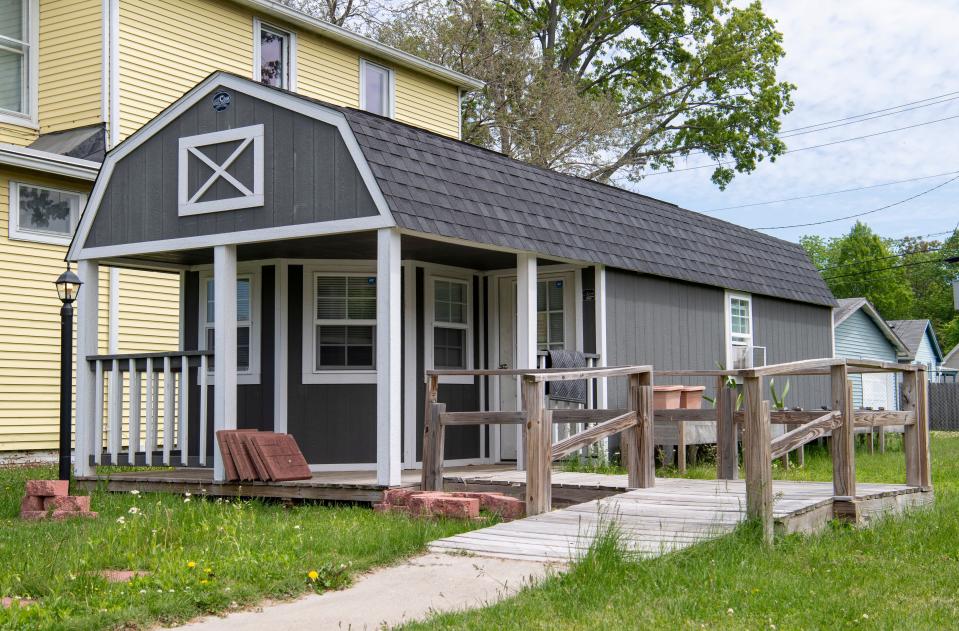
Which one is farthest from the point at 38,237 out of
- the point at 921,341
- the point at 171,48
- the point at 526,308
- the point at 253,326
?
the point at 921,341

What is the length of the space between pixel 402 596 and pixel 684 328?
8747mm

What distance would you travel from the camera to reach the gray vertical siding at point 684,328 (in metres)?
12.4

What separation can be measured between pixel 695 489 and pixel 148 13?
40.9ft

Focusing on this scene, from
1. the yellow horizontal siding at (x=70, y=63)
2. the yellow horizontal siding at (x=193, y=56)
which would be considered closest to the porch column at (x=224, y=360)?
the yellow horizontal siding at (x=193, y=56)

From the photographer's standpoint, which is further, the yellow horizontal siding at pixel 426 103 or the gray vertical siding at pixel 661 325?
the yellow horizontal siding at pixel 426 103

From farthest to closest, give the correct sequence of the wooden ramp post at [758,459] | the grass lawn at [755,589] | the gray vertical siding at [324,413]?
the gray vertical siding at [324,413] → the wooden ramp post at [758,459] → the grass lawn at [755,589]

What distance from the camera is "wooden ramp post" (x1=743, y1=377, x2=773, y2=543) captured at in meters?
6.84

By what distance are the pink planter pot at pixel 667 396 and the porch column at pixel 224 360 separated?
495 centimetres

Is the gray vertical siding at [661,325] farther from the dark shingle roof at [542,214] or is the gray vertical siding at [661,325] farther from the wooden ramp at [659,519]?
the wooden ramp at [659,519]

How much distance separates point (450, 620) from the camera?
5082 mm

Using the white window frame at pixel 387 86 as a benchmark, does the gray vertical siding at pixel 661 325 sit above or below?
below

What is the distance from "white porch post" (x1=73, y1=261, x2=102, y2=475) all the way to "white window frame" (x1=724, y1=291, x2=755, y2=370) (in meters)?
8.17

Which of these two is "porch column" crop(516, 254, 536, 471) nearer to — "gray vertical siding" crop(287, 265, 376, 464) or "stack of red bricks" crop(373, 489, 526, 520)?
"gray vertical siding" crop(287, 265, 376, 464)

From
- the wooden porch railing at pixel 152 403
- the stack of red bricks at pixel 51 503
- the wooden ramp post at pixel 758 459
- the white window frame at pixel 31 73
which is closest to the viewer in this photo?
the wooden ramp post at pixel 758 459
